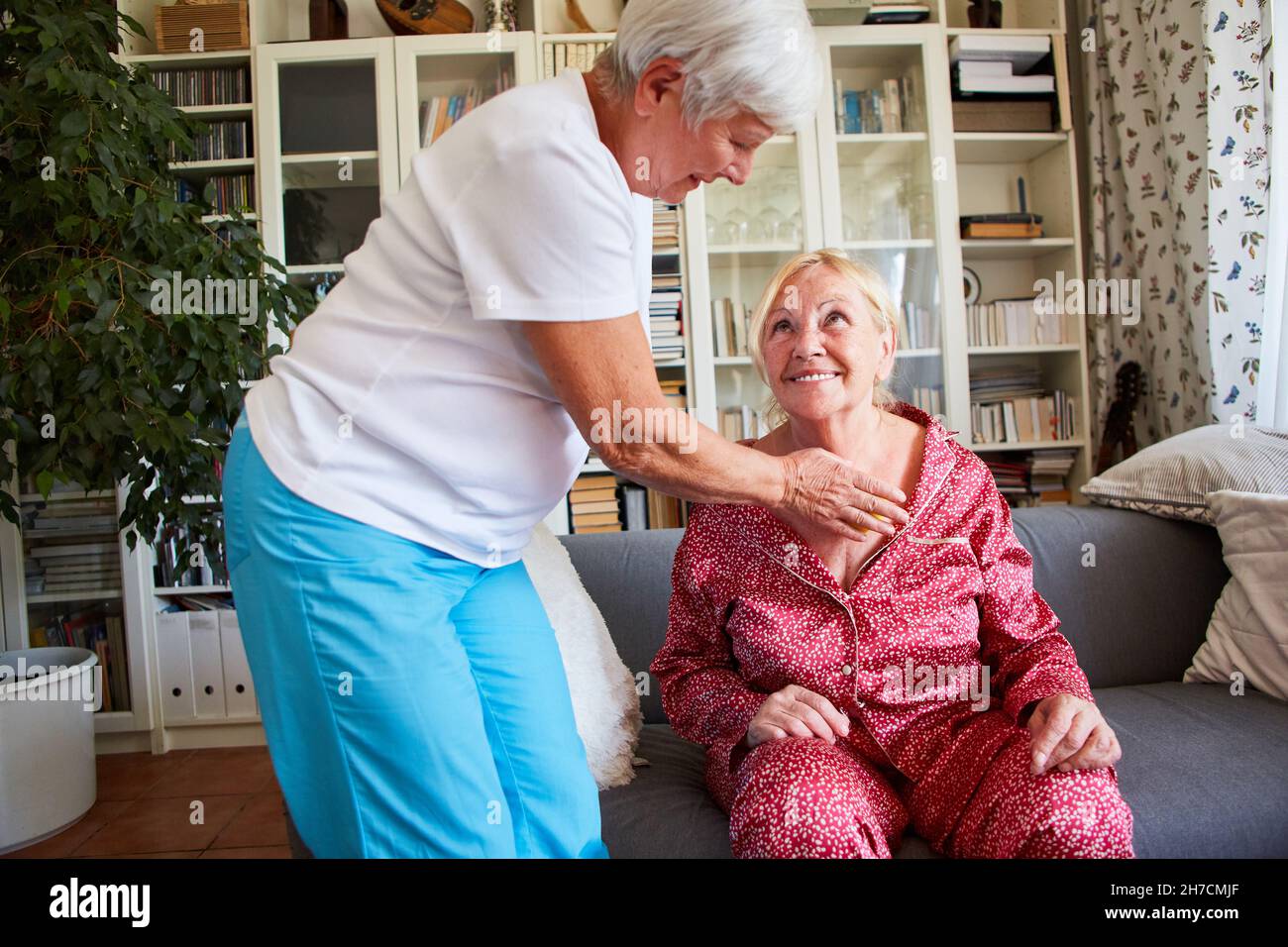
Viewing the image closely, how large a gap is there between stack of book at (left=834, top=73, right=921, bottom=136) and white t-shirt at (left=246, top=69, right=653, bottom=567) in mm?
2445

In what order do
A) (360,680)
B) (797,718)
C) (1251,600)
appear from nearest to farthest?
(360,680) < (797,718) < (1251,600)

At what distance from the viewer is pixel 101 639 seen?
280 centimetres

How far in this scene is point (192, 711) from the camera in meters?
2.84

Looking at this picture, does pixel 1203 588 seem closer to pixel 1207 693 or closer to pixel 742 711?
pixel 1207 693

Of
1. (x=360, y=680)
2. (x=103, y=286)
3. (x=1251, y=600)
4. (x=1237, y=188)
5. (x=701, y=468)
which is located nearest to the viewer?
(x=360, y=680)

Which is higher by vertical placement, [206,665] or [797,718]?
[797,718]

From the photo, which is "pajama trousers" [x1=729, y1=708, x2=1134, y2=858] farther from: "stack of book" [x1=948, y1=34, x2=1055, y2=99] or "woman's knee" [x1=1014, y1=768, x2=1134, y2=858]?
"stack of book" [x1=948, y1=34, x2=1055, y2=99]

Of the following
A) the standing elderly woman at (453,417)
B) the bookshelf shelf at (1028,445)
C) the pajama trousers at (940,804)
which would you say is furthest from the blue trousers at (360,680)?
the bookshelf shelf at (1028,445)

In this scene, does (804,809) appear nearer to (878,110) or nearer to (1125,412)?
(1125,412)

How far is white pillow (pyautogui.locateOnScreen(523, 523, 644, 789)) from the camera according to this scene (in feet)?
4.50

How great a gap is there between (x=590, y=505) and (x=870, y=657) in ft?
6.22

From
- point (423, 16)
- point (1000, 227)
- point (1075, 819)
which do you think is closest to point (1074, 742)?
point (1075, 819)

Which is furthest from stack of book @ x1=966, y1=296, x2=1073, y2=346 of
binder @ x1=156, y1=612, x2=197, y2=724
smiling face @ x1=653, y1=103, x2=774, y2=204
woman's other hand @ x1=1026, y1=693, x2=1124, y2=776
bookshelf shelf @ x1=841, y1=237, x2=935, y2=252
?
binder @ x1=156, y1=612, x2=197, y2=724

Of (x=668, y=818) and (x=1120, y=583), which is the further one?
(x=1120, y=583)
